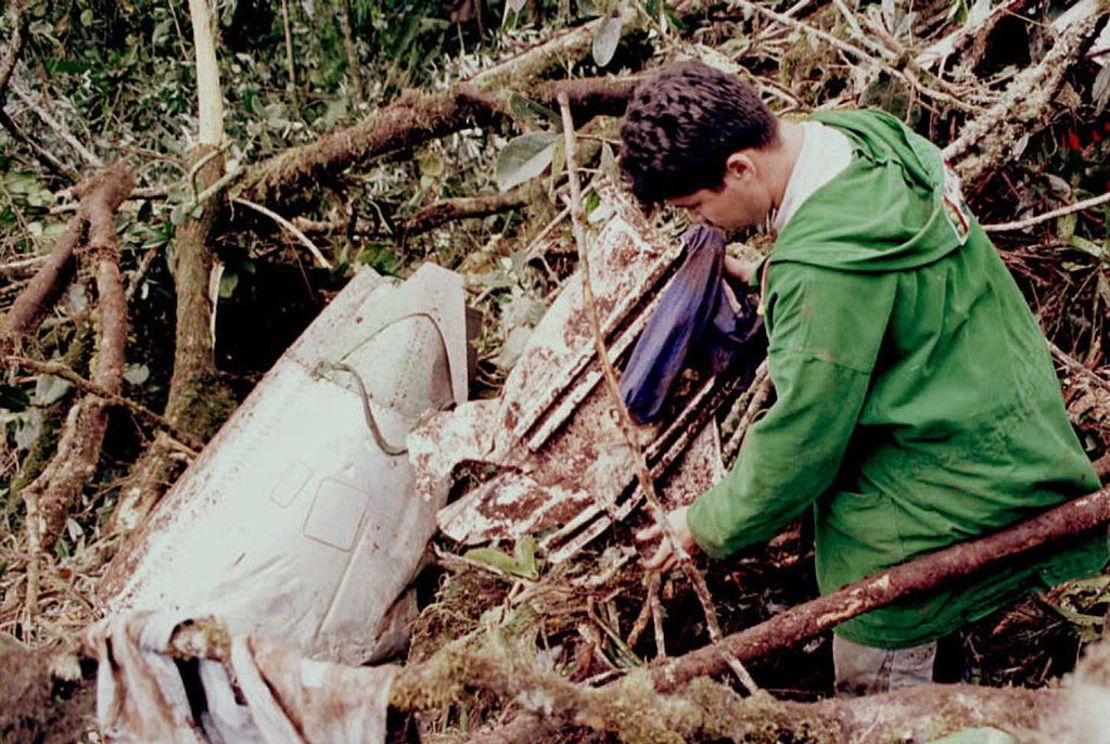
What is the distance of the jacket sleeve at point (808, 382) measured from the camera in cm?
132

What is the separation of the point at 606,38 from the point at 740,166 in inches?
47.6

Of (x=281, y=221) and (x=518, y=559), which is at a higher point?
(x=281, y=221)

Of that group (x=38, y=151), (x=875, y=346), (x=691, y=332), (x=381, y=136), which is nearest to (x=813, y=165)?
(x=875, y=346)

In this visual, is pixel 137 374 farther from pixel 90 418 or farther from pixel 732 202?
pixel 732 202

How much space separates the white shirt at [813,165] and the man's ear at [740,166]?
7 centimetres

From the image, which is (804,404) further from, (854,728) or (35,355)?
(35,355)

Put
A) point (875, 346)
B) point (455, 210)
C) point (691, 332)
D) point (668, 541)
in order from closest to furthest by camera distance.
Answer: point (875, 346), point (668, 541), point (691, 332), point (455, 210)

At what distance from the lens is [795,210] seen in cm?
144

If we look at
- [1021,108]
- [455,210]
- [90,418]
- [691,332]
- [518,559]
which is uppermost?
[1021,108]

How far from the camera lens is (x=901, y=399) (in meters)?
1.46

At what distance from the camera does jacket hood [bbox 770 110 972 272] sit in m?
1.33

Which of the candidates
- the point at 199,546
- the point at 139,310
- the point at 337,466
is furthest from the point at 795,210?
the point at 139,310

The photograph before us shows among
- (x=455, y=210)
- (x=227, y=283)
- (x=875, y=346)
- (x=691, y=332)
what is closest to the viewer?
(x=875, y=346)

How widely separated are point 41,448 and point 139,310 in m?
0.57
